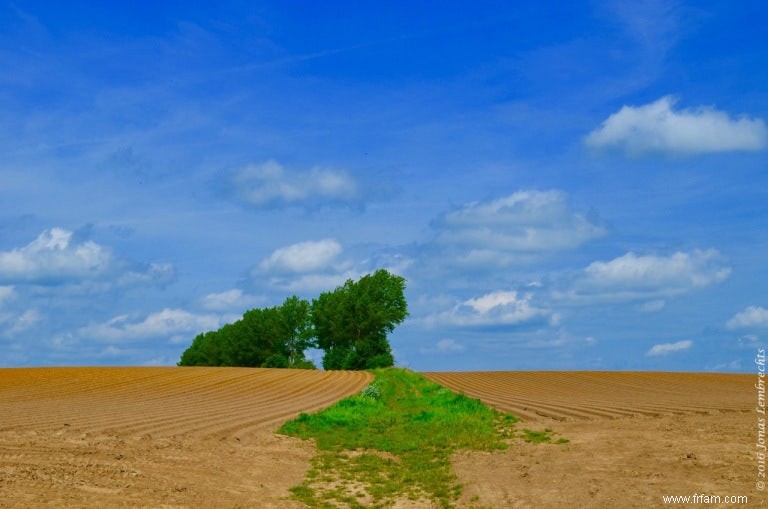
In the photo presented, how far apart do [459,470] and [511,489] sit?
2467mm

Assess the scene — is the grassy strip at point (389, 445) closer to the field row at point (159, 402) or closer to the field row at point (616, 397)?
the field row at point (159, 402)

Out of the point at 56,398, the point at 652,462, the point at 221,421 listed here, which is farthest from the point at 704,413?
the point at 56,398

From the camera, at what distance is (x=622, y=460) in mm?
16922

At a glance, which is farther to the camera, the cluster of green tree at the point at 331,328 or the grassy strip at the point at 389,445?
the cluster of green tree at the point at 331,328

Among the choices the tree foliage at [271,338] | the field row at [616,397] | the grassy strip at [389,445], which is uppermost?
the tree foliage at [271,338]

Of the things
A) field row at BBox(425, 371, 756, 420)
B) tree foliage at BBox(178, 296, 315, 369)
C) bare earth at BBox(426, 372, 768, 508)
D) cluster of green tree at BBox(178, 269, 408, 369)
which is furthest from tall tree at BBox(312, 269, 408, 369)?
bare earth at BBox(426, 372, 768, 508)

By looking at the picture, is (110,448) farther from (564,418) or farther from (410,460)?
(564,418)

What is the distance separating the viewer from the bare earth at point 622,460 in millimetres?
13867

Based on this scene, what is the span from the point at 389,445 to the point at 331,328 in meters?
66.7

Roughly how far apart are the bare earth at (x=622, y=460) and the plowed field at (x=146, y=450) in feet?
15.6

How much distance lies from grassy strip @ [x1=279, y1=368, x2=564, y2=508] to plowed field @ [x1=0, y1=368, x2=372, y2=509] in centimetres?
84

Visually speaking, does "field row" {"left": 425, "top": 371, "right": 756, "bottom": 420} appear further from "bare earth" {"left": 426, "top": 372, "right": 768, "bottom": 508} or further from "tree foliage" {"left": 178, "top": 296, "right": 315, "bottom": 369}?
"tree foliage" {"left": 178, "top": 296, "right": 315, "bottom": 369}

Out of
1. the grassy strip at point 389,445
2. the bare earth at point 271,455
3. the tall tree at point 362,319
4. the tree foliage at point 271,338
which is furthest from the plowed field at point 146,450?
the tree foliage at point 271,338

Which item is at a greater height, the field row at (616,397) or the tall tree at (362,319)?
the tall tree at (362,319)
